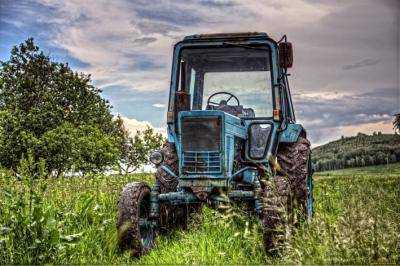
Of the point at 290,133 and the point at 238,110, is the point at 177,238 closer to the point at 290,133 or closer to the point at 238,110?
the point at 238,110

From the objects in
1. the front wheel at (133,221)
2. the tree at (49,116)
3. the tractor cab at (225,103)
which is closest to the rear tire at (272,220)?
the tractor cab at (225,103)

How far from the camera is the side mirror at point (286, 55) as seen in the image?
272 inches

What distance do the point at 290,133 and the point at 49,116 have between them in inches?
1004

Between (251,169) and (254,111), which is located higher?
(254,111)

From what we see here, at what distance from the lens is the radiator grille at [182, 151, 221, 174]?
6637 mm

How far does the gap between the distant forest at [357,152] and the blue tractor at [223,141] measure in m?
12.6

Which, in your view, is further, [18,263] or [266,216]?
[266,216]

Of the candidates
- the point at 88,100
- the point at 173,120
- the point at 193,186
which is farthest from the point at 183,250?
the point at 88,100

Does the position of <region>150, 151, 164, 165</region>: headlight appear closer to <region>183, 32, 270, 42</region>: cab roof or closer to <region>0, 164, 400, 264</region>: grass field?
<region>0, 164, 400, 264</region>: grass field

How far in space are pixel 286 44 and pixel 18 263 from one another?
389 cm

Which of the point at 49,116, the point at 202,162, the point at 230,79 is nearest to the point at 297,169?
the point at 202,162

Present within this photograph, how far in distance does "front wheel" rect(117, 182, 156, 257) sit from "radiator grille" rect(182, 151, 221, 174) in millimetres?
587

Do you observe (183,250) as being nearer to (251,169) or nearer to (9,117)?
(251,169)

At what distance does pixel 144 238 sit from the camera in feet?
22.4
